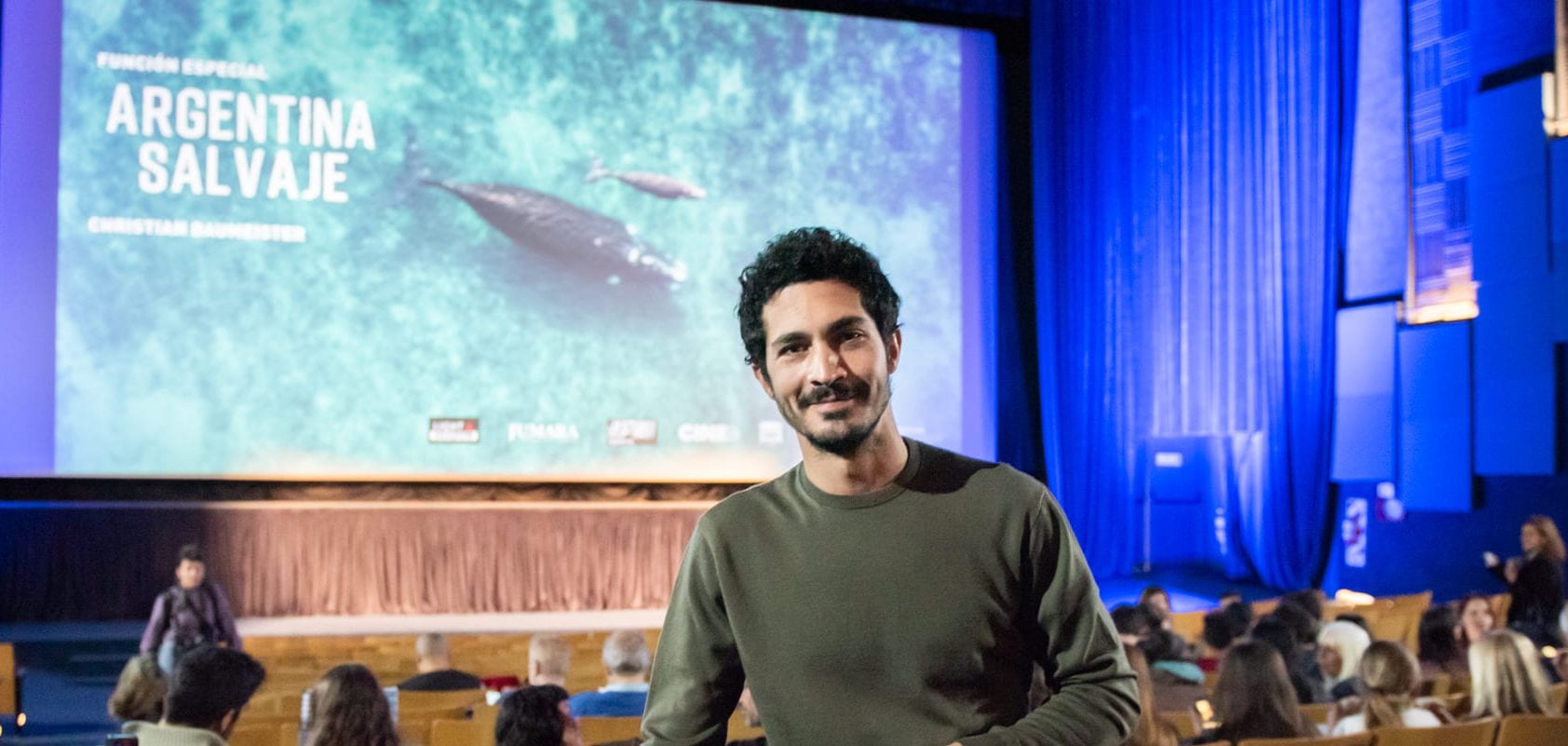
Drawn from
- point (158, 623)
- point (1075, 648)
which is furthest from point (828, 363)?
point (158, 623)

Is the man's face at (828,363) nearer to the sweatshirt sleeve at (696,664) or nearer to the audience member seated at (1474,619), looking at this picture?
the sweatshirt sleeve at (696,664)

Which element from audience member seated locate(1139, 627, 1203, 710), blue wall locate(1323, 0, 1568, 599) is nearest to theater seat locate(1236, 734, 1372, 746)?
audience member seated locate(1139, 627, 1203, 710)

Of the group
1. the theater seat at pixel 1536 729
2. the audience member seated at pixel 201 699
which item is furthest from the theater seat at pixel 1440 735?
the audience member seated at pixel 201 699

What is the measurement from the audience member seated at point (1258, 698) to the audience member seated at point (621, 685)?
1.94 metres

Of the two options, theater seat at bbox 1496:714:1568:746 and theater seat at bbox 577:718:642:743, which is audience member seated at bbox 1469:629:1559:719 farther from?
theater seat at bbox 577:718:642:743

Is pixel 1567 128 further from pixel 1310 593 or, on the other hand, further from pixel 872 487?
pixel 872 487

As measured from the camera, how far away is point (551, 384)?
1059 cm

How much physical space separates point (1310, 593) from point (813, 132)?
20.9 feet

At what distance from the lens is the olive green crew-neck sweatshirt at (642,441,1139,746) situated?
138 centimetres

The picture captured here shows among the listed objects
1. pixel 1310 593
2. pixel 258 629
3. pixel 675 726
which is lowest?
pixel 258 629

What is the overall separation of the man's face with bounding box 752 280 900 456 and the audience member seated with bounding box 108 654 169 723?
3.17 meters

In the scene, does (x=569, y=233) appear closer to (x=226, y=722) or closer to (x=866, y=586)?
(x=226, y=722)

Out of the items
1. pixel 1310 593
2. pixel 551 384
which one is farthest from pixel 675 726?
pixel 551 384

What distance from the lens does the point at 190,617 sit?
6.46m
